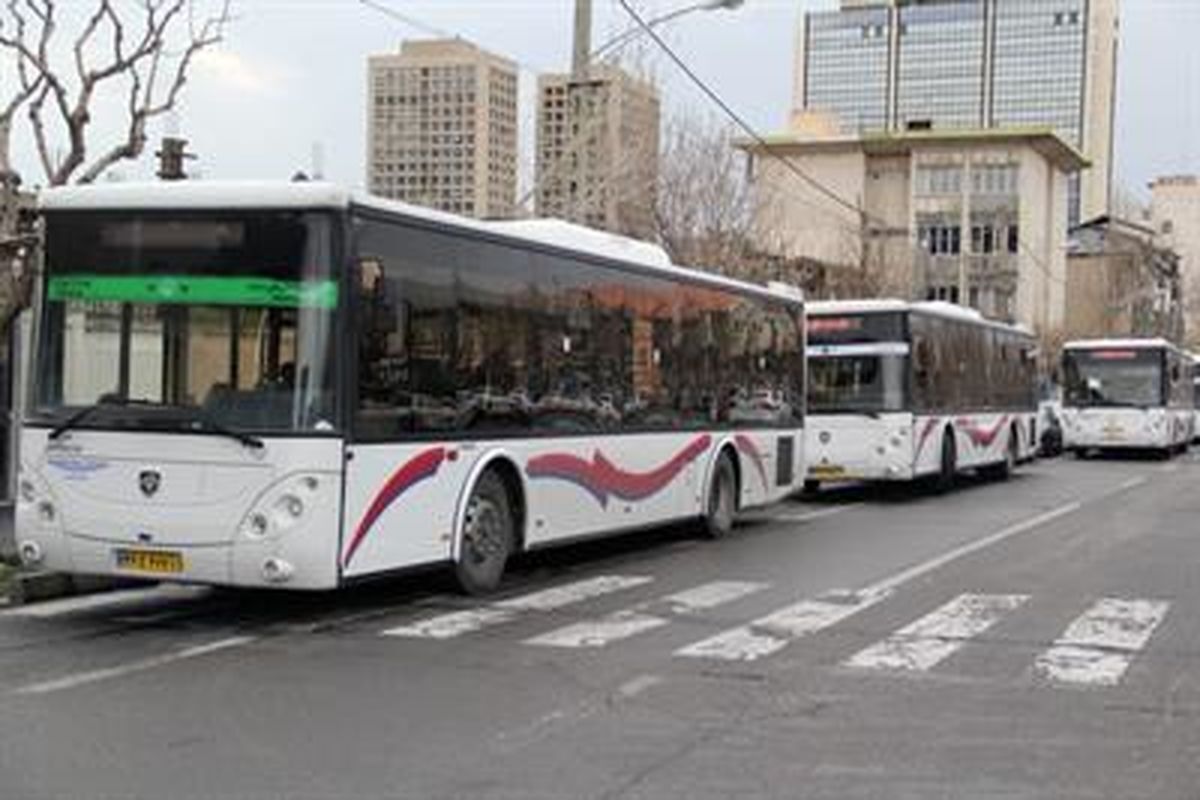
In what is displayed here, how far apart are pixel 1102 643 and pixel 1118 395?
31.2m

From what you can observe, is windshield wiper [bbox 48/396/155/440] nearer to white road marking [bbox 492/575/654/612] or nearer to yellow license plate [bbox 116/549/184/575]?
yellow license plate [bbox 116/549/184/575]

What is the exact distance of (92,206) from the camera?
11.5 m

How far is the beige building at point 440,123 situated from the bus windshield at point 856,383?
6316 millimetres

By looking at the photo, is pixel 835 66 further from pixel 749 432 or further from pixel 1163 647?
pixel 1163 647

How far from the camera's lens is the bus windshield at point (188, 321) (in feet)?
36.2

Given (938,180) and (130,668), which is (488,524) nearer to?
(130,668)

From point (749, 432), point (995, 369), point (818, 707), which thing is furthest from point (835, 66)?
point (818, 707)

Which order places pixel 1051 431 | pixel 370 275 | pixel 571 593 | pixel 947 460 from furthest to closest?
1. pixel 1051 431
2. pixel 947 460
3. pixel 571 593
4. pixel 370 275

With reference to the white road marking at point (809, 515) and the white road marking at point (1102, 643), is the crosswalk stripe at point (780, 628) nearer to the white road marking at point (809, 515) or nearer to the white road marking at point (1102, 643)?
the white road marking at point (1102, 643)

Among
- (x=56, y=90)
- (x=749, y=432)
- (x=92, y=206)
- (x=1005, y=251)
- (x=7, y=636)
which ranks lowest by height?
(x=7, y=636)

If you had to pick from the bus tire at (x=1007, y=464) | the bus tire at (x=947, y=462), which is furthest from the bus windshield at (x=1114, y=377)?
the bus tire at (x=947, y=462)

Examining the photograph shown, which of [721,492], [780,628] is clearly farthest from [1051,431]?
[780,628]

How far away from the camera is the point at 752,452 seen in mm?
19391

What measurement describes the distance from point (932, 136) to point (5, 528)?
8886cm
